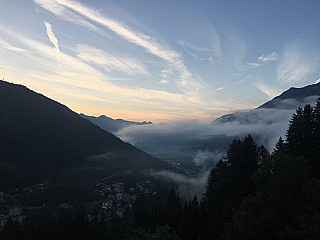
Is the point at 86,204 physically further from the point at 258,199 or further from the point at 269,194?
the point at 258,199

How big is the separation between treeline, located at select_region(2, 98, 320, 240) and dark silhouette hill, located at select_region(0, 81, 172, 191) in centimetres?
6398

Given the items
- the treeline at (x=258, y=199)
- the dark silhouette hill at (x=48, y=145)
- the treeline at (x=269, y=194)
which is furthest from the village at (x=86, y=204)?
the treeline at (x=269, y=194)

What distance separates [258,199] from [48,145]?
132 m

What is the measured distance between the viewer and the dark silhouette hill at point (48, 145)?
12100 cm

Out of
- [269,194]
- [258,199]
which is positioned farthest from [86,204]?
[258,199]

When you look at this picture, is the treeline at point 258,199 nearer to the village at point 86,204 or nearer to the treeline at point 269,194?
the treeline at point 269,194

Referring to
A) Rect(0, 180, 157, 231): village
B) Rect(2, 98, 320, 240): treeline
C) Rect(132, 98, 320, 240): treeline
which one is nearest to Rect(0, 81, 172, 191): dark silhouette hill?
Rect(0, 180, 157, 231): village

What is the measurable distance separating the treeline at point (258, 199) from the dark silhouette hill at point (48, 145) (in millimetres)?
63982

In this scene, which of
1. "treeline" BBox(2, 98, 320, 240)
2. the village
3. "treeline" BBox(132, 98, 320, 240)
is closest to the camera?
"treeline" BBox(132, 98, 320, 240)

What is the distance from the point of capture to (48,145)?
461 ft

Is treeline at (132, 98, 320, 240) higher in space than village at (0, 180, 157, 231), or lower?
higher

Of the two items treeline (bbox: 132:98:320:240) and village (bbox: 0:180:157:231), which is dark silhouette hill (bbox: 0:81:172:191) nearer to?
village (bbox: 0:180:157:231)

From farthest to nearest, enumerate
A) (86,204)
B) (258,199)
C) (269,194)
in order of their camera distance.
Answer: (86,204) → (269,194) → (258,199)

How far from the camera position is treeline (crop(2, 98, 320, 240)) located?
17.5 meters
